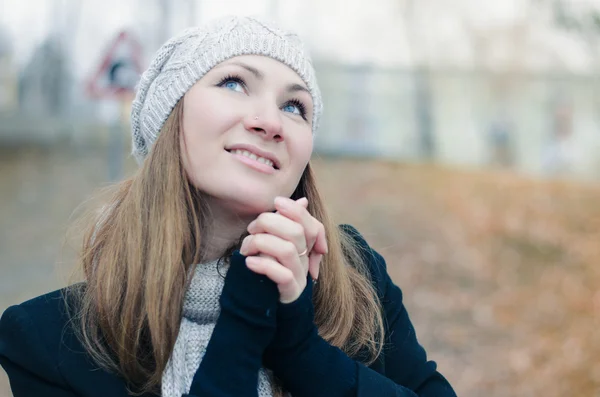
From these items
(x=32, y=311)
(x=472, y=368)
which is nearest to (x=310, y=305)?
(x=32, y=311)

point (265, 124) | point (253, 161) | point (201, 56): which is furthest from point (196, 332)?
point (201, 56)

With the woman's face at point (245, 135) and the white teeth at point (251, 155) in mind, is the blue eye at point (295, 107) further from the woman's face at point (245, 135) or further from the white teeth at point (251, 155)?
the white teeth at point (251, 155)

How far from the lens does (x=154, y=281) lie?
1.76m

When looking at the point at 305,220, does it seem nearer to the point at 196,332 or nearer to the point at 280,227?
the point at 280,227

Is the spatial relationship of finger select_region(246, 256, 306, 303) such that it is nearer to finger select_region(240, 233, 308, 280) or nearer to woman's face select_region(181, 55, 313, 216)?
finger select_region(240, 233, 308, 280)

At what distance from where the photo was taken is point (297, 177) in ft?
6.22

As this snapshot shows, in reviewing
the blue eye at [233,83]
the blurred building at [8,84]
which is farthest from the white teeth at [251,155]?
the blurred building at [8,84]

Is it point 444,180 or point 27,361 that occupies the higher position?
point 444,180

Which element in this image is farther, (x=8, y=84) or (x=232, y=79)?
(x=8, y=84)

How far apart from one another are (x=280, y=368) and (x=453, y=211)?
991 cm

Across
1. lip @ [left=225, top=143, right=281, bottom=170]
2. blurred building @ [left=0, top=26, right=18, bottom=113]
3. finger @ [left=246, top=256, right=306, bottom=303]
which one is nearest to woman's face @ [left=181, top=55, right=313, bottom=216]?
lip @ [left=225, top=143, right=281, bottom=170]

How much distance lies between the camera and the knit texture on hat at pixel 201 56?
77.0 inches

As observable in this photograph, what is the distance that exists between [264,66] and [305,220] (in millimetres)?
532

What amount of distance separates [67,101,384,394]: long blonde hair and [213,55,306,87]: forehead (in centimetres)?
20
